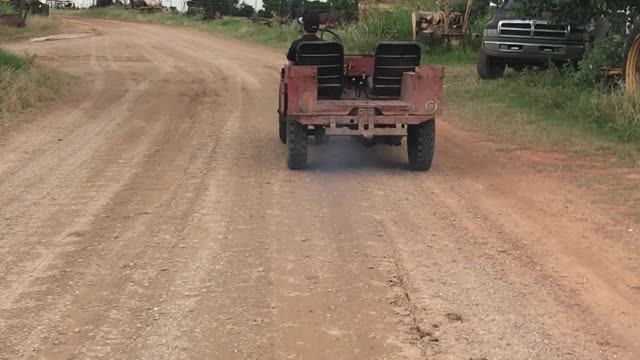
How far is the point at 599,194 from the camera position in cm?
777

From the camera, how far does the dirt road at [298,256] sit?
14.4 feet

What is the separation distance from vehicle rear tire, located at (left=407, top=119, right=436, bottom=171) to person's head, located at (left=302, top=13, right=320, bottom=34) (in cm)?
165

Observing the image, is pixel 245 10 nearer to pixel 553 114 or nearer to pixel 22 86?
pixel 22 86

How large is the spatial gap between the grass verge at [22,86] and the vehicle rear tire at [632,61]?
9.50m

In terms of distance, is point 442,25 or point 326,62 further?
point 442,25

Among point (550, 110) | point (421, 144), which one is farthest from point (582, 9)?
point (421, 144)

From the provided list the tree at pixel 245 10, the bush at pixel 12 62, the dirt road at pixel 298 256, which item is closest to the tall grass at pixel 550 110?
the dirt road at pixel 298 256

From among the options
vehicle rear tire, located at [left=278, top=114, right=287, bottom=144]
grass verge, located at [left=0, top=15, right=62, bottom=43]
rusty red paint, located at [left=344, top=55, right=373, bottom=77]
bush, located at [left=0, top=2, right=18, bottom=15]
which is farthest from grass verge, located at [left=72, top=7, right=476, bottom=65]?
rusty red paint, located at [left=344, top=55, right=373, bottom=77]

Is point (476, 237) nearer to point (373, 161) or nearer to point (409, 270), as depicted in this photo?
point (409, 270)

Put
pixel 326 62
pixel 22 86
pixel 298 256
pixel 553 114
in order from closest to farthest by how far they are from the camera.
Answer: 1. pixel 298 256
2. pixel 326 62
3. pixel 553 114
4. pixel 22 86

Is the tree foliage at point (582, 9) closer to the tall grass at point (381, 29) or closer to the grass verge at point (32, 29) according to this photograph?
the tall grass at point (381, 29)

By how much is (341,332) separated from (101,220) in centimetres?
302

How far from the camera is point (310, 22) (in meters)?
9.19

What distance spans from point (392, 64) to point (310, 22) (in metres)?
1.10
